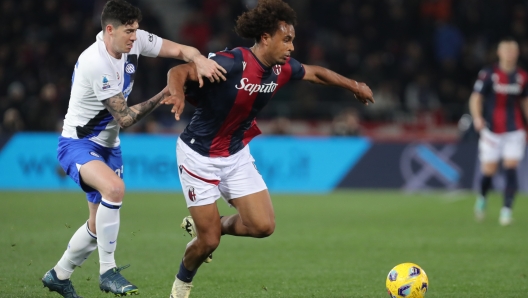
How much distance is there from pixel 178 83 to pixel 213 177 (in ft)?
3.35

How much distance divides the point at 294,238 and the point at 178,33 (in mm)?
12901

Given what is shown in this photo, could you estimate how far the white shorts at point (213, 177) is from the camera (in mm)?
6020

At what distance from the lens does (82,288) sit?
6.68 m

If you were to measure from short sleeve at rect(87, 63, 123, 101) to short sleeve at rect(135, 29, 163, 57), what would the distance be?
0.50m

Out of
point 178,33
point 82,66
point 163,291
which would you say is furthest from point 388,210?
point 178,33

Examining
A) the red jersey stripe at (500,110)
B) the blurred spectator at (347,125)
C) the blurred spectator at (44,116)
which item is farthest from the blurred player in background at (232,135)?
the blurred spectator at (44,116)

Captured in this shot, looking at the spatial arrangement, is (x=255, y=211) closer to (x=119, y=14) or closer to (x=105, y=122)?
→ (x=105, y=122)

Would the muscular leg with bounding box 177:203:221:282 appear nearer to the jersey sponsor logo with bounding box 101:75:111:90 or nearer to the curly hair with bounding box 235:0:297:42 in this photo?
the jersey sponsor logo with bounding box 101:75:111:90

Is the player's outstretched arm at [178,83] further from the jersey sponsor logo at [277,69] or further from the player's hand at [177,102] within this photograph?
the jersey sponsor logo at [277,69]

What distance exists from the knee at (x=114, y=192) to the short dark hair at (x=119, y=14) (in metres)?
1.22

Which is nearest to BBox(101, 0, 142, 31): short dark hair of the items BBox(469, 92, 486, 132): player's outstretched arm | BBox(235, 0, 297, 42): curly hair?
BBox(235, 0, 297, 42): curly hair

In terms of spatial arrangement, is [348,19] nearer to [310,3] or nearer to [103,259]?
[310,3]

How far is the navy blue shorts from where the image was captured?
602cm

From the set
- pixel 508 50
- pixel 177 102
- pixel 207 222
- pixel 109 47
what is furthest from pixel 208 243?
pixel 508 50
